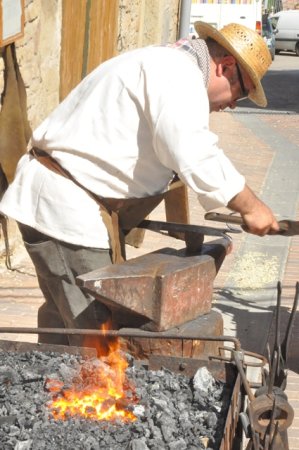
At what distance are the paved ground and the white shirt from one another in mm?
1146

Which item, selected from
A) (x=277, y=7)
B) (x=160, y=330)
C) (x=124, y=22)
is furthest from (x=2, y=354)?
(x=277, y=7)

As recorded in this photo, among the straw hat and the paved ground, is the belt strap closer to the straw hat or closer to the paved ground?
the straw hat

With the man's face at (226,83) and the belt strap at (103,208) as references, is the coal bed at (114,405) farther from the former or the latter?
the man's face at (226,83)

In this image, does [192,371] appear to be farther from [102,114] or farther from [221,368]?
[102,114]

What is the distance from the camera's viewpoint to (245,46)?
3.60 m

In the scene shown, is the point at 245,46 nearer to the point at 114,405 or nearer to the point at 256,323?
the point at 114,405

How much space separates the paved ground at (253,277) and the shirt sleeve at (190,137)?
1.18m

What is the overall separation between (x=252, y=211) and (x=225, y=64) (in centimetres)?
58

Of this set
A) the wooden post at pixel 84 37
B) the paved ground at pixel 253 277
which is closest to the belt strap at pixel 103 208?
the paved ground at pixel 253 277

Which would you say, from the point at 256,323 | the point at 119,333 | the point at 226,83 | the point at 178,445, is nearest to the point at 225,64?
the point at 226,83

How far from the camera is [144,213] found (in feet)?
12.7

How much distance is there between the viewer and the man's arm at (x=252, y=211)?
353 centimetres

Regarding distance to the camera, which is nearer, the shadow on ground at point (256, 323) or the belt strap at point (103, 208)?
the belt strap at point (103, 208)

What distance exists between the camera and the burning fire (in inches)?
124
